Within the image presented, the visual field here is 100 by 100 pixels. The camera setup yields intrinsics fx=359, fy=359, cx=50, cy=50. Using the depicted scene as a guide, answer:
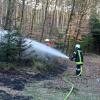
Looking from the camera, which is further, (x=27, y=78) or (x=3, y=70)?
(x=3, y=70)

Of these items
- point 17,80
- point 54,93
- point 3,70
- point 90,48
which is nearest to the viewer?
point 54,93

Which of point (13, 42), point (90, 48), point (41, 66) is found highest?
point (13, 42)

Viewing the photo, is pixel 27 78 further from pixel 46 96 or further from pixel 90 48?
pixel 90 48

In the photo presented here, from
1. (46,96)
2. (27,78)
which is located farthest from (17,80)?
(46,96)

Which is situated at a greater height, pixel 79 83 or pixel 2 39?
pixel 2 39

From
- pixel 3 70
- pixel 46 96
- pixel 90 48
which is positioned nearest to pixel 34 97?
pixel 46 96

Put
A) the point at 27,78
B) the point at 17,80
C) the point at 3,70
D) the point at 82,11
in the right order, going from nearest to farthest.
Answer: the point at 17,80, the point at 27,78, the point at 3,70, the point at 82,11

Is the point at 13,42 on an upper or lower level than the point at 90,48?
upper

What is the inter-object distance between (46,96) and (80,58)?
23.3ft

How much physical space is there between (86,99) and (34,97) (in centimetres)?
189

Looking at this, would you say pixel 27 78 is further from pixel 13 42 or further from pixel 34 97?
pixel 34 97

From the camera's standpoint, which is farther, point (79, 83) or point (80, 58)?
point (80, 58)

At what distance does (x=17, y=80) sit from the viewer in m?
16.9

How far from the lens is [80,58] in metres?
19.9
